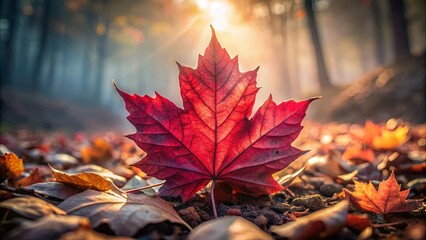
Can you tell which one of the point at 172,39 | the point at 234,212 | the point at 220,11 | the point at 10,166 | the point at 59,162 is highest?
the point at 172,39

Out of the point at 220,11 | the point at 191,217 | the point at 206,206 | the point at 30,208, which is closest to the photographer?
the point at 30,208

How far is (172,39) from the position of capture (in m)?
36.6

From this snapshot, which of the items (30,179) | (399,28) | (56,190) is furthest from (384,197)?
(399,28)

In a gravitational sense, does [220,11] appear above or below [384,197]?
above

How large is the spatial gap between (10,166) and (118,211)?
76cm

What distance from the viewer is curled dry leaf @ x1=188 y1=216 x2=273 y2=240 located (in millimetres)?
778

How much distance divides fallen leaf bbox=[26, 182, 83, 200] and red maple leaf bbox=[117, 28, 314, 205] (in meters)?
0.29

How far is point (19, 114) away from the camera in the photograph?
48.8 ft

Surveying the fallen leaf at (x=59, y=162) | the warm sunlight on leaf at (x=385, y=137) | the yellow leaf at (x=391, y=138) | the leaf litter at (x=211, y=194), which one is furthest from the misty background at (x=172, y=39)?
the leaf litter at (x=211, y=194)

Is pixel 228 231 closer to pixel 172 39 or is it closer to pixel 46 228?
pixel 46 228

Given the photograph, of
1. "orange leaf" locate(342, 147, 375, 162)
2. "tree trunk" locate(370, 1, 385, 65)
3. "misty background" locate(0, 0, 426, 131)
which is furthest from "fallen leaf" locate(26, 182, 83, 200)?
"tree trunk" locate(370, 1, 385, 65)

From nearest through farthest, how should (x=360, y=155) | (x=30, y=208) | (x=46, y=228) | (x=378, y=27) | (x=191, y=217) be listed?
1. (x=46, y=228)
2. (x=30, y=208)
3. (x=191, y=217)
4. (x=360, y=155)
5. (x=378, y=27)

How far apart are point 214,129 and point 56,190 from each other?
2.13 feet

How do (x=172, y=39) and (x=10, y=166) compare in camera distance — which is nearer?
(x=10, y=166)
